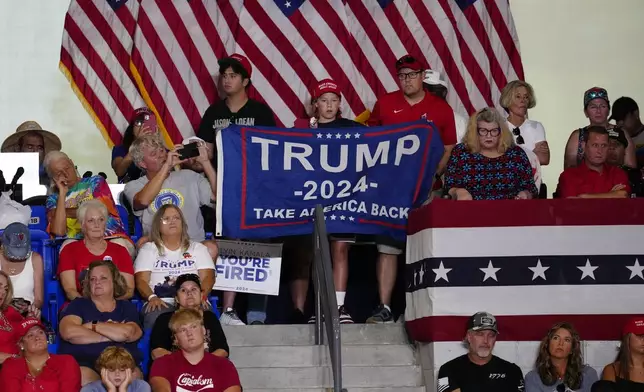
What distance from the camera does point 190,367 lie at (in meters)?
9.31

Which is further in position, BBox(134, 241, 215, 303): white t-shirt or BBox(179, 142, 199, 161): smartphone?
BBox(179, 142, 199, 161): smartphone

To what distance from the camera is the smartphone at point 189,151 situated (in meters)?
11.2

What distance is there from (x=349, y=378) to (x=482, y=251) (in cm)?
116

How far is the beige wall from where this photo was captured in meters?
13.8

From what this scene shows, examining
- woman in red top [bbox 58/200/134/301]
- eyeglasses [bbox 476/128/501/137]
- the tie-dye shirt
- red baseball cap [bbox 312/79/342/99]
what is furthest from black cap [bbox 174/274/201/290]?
eyeglasses [bbox 476/128/501/137]

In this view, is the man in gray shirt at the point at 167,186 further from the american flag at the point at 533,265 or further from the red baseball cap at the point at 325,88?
the american flag at the point at 533,265

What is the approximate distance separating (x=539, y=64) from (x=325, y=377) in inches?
206

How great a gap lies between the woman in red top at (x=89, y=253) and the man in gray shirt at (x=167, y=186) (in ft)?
2.09

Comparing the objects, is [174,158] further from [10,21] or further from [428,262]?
[10,21]

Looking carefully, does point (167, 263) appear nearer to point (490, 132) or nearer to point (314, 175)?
point (314, 175)

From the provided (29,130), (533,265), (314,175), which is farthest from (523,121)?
(29,130)

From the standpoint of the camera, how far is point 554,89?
14.2 m

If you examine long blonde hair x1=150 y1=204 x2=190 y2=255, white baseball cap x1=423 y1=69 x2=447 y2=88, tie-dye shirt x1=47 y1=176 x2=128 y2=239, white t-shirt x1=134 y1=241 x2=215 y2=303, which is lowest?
white t-shirt x1=134 y1=241 x2=215 y2=303

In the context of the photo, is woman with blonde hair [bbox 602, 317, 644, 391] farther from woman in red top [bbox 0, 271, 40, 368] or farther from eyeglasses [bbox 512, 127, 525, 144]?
woman in red top [bbox 0, 271, 40, 368]
